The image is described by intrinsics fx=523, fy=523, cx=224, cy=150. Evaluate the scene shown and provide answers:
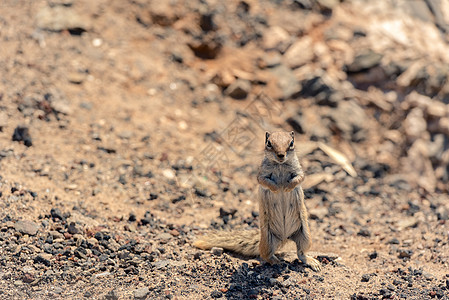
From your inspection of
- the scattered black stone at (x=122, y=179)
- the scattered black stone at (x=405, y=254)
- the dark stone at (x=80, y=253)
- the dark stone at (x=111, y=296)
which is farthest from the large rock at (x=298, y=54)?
the dark stone at (x=111, y=296)

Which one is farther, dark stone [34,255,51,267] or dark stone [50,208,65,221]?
dark stone [50,208,65,221]

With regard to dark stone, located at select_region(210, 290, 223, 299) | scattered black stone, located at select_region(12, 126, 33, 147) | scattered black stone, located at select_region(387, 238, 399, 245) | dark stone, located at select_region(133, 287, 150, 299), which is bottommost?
scattered black stone, located at select_region(12, 126, 33, 147)

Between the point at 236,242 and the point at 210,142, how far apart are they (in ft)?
11.8

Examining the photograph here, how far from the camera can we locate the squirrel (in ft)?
18.9

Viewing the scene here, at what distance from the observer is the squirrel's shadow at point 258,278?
5730 millimetres

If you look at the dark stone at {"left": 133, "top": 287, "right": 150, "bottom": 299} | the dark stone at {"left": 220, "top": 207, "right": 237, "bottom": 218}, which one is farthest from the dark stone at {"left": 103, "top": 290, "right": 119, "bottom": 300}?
the dark stone at {"left": 220, "top": 207, "right": 237, "bottom": 218}

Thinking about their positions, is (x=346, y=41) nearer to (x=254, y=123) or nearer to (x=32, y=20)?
(x=254, y=123)

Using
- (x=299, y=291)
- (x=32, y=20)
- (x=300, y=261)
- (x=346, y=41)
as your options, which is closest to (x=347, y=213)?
(x=300, y=261)

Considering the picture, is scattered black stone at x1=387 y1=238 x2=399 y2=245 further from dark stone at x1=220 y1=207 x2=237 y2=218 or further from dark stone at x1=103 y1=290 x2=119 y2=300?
dark stone at x1=103 y1=290 x2=119 y2=300

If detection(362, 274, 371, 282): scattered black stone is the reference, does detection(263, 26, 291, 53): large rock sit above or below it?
below

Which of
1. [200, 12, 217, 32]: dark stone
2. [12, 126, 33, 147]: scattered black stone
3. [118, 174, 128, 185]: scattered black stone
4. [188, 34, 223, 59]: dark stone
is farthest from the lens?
[200, 12, 217, 32]: dark stone

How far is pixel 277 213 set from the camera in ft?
20.5

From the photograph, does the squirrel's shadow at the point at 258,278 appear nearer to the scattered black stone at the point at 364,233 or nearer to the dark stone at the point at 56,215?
the scattered black stone at the point at 364,233

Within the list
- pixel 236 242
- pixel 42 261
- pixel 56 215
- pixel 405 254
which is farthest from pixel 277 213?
pixel 56 215
